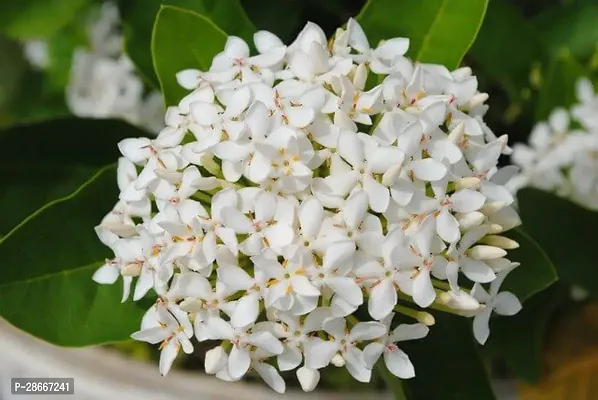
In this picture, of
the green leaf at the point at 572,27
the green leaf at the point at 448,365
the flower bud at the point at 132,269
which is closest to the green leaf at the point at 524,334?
the green leaf at the point at 448,365

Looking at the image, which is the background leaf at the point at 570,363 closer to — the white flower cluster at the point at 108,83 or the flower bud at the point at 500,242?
the flower bud at the point at 500,242

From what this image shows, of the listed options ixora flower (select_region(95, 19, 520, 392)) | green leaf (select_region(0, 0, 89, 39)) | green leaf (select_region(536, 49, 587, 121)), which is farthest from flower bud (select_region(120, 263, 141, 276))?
green leaf (select_region(536, 49, 587, 121))

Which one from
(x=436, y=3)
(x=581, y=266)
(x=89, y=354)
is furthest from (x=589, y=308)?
(x=89, y=354)

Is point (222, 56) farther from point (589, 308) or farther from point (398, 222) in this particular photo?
point (589, 308)

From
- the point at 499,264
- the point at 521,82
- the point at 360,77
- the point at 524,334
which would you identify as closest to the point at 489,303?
the point at 499,264

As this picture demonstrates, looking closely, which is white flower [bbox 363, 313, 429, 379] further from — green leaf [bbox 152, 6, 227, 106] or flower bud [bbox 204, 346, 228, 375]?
green leaf [bbox 152, 6, 227, 106]

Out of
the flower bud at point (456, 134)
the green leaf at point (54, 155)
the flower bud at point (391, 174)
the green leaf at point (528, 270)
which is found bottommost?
the green leaf at point (54, 155)
